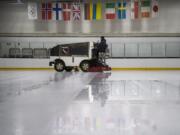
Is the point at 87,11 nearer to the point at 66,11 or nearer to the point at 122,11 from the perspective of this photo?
the point at 66,11

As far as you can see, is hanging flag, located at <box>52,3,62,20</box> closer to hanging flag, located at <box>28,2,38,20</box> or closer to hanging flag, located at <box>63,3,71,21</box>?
hanging flag, located at <box>63,3,71,21</box>

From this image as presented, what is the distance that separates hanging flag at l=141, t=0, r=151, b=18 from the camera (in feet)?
84.3

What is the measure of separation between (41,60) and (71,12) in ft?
14.1

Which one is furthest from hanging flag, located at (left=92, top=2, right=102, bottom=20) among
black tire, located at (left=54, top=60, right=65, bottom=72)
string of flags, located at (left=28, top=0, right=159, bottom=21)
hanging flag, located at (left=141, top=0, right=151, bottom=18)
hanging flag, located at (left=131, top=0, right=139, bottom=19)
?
black tire, located at (left=54, top=60, right=65, bottom=72)

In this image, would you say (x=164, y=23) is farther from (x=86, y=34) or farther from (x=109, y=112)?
(x=109, y=112)

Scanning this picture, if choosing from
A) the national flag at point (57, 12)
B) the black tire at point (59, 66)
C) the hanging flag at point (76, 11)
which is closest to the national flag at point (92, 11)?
the hanging flag at point (76, 11)

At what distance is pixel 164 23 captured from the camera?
2727 cm

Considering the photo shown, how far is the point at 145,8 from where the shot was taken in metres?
25.8

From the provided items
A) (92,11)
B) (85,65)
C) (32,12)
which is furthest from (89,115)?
(32,12)

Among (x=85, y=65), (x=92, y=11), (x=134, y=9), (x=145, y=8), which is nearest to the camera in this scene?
(x=85, y=65)

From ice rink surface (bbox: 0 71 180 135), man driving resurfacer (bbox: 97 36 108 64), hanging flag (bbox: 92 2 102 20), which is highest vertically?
hanging flag (bbox: 92 2 102 20)

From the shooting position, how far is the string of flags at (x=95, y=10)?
25.9m

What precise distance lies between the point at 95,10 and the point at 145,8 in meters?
3.76

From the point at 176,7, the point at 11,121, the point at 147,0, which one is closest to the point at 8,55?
the point at 147,0
